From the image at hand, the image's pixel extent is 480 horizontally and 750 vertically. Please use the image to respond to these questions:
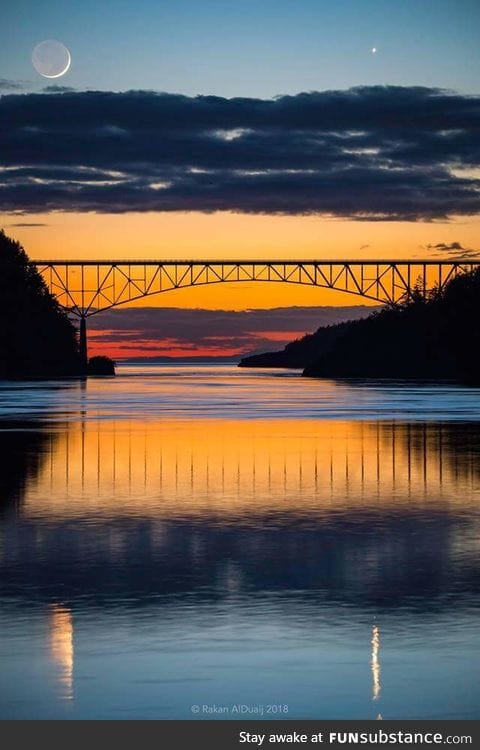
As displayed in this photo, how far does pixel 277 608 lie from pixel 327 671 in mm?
2385

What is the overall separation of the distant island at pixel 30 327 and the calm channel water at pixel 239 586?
10926 cm

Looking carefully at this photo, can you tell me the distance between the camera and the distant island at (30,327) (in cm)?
13838

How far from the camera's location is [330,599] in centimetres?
1270

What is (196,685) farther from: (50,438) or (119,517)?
(50,438)

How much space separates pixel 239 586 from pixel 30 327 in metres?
139

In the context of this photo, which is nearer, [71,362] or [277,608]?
[277,608]

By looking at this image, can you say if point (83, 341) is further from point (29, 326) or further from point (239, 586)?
point (239, 586)

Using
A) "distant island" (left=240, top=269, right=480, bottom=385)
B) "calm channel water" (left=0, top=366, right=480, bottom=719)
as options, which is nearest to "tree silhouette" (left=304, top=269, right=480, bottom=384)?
"distant island" (left=240, top=269, right=480, bottom=385)

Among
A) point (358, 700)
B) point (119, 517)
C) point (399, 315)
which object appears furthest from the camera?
point (399, 315)

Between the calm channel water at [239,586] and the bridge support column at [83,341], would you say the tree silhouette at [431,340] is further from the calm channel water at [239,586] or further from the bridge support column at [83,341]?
the calm channel water at [239,586]

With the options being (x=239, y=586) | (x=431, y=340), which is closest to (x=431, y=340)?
(x=431, y=340)

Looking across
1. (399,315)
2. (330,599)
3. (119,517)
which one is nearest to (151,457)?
(119,517)

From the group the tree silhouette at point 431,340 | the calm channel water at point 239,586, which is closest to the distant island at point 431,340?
the tree silhouette at point 431,340

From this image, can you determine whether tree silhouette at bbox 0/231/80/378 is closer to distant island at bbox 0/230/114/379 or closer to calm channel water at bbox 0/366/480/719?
distant island at bbox 0/230/114/379
